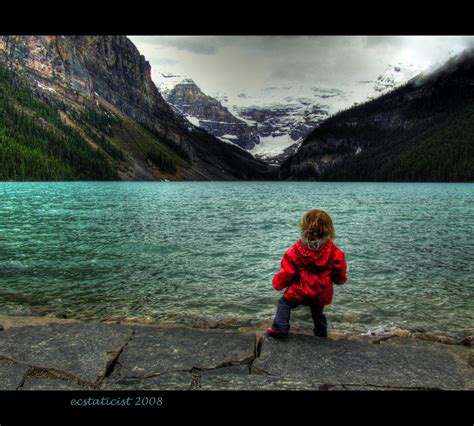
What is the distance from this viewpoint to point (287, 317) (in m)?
6.80

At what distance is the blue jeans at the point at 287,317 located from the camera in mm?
6766

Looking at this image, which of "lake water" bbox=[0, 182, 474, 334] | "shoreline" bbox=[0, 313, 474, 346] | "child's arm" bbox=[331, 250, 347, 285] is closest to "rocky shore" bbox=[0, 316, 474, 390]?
"child's arm" bbox=[331, 250, 347, 285]

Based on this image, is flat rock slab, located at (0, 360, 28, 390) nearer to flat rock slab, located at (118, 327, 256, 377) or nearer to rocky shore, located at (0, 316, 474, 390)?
rocky shore, located at (0, 316, 474, 390)

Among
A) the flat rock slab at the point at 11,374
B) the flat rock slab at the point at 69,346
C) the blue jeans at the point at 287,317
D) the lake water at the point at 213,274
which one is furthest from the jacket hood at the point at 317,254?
the flat rock slab at the point at 11,374

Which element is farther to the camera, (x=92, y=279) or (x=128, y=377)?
(x=92, y=279)

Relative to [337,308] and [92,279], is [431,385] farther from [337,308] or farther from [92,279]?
[92,279]

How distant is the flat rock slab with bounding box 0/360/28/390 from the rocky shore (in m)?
0.01

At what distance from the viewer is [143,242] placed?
24.0 m

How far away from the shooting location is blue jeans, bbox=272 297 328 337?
6766mm

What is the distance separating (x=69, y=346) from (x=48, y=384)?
1359 millimetres

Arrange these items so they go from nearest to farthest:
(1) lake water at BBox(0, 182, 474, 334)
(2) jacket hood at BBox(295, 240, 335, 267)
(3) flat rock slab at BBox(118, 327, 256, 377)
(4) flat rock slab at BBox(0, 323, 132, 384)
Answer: (4) flat rock slab at BBox(0, 323, 132, 384) < (3) flat rock slab at BBox(118, 327, 256, 377) < (2) jacket hood at BBox(295, 240, 335, 267) < (1) lake water at BBox(0, 182, 474, 334)

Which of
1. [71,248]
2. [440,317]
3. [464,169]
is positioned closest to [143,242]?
[71,248]
